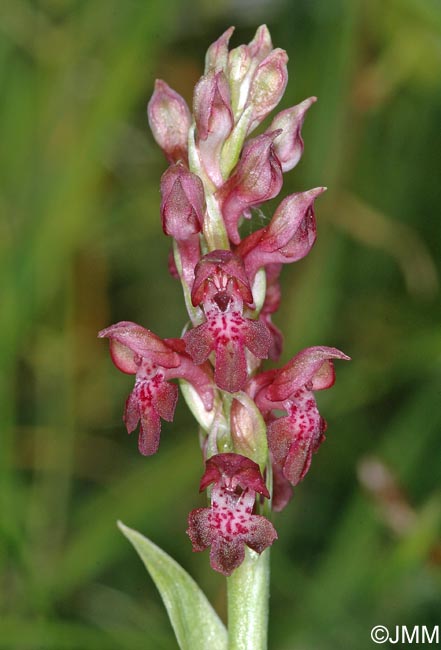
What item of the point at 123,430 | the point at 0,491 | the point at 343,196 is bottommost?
the point at 0,491

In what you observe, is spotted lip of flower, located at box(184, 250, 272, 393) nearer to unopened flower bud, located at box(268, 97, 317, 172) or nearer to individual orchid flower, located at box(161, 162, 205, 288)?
individual orchid flower, located at box(161, 162, 205, 288)

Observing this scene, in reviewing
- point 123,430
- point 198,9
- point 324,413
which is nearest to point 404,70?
point 198,9

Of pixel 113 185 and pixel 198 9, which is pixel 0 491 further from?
pixel 198 9

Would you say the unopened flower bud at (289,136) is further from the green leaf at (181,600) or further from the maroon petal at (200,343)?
the green leaf at (181,600)

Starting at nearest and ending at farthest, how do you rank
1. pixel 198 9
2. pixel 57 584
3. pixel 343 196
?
pixel 57 584 < pixel 343 196 < pixel 198 9
